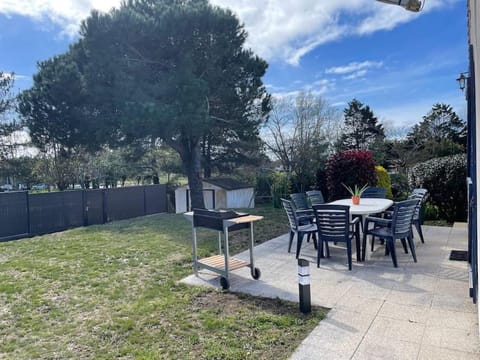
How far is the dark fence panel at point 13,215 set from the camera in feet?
26.7

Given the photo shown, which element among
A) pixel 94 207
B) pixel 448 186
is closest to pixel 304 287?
pixel 448 186

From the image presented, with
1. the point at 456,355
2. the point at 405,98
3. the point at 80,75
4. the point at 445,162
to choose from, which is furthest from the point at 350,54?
the point at 456,355

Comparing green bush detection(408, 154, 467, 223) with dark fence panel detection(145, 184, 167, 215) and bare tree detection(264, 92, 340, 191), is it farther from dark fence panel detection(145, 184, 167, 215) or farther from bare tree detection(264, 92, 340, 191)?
dark fence panel detection(145, 184, 167, 215)

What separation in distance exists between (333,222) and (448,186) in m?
5.09

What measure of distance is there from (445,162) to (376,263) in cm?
494

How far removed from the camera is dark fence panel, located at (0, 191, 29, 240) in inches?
320

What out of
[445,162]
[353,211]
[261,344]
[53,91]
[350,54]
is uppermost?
[350,54]

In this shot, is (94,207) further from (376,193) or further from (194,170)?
(376,193)

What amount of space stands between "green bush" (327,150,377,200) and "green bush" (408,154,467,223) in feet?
4.31

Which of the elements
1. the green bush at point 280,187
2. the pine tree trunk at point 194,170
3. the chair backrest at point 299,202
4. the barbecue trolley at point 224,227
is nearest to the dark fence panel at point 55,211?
the pine tree trunk at point 194,170

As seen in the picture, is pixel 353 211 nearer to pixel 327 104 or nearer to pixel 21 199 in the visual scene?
pixel 21 199

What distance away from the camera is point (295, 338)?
2514 millimetres

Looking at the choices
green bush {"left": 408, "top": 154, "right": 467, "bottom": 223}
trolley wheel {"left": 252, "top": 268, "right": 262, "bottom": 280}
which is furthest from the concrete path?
green bush {"left": 408, "top": 154, "right": 467, "bottom": 223}

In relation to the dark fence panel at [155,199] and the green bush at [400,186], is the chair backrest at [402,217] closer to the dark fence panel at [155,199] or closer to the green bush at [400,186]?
the green bush at [400,186]
